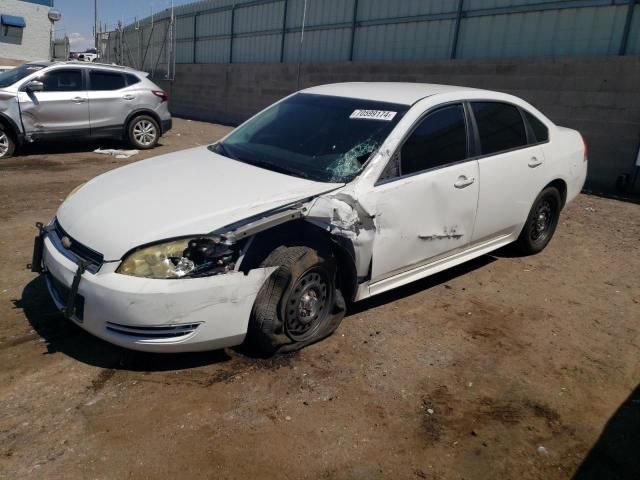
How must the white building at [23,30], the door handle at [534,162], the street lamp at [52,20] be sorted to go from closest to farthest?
the door handle at [534,162]
the street lamp at [52,20]
the white building at [23,30]

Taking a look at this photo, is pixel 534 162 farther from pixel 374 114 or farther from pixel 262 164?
pixel 262 164

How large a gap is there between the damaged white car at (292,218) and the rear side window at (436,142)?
1 centimetres

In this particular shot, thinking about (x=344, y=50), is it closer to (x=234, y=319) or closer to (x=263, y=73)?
(x=263, y=73)

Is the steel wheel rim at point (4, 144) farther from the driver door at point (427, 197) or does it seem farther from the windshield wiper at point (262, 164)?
the driver door at point (427, 197)

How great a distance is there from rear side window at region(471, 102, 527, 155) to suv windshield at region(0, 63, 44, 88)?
8.17 meters

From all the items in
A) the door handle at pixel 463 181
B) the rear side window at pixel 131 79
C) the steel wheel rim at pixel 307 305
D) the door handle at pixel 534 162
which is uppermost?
the rear side window at pixel 131 79

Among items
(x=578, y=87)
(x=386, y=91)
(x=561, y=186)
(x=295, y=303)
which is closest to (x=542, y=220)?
(x=561, y=186)

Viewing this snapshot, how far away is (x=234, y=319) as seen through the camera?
9.74 feet

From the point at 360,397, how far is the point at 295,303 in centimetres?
67

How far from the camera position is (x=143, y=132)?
1073cm

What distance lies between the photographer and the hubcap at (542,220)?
5.22m

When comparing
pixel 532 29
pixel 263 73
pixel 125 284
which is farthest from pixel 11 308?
pixel 263 73

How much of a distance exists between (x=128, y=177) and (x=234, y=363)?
5.04ft

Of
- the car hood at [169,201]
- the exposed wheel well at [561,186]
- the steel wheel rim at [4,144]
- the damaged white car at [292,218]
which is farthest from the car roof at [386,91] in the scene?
the steel wheel rim at [4,144]
